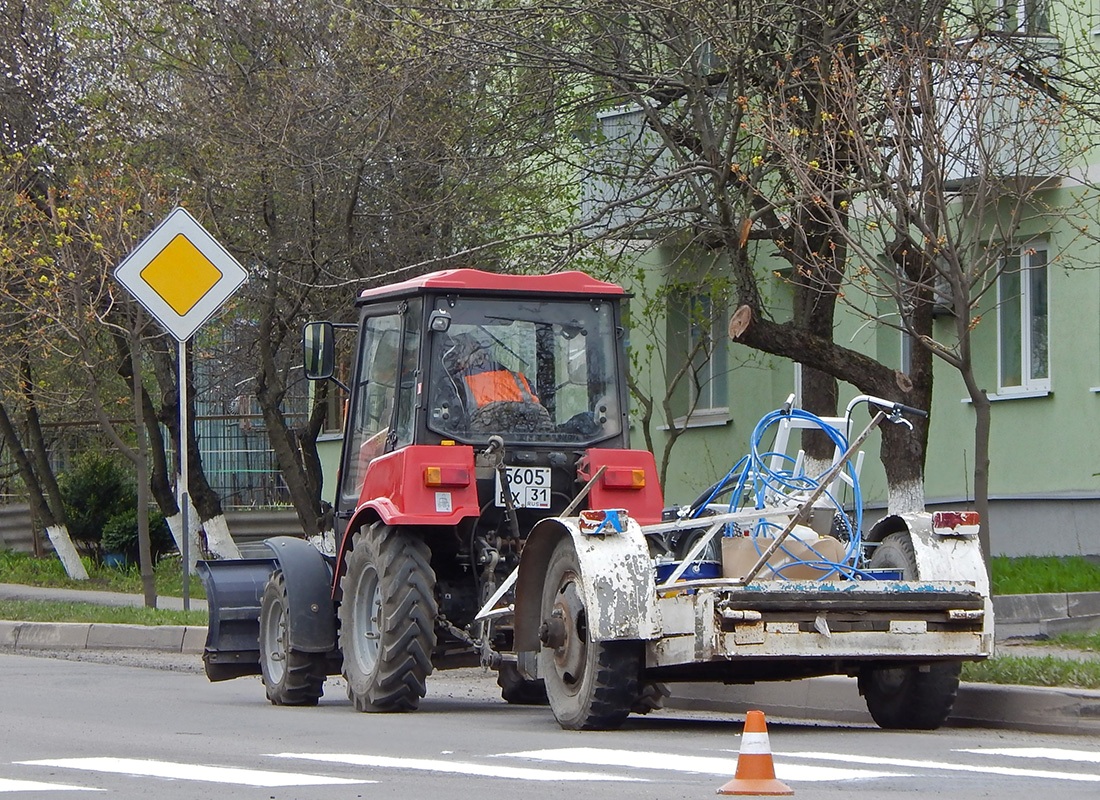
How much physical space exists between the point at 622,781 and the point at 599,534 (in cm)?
214

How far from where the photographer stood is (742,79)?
49.4ft

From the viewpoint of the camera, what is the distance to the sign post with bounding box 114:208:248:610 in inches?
614

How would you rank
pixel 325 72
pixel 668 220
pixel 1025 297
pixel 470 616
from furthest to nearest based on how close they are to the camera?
1. pixel 1025 297
2. pixel 325 72
3. pixel 668 220
4. pixel 470 616

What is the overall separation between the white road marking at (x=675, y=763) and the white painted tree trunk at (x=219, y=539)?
17.5 meters

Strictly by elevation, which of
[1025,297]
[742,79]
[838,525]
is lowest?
[838,525]

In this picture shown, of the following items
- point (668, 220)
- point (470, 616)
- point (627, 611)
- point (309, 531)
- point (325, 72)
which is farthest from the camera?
point (309, 531)

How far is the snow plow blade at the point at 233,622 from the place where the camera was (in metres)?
12.2

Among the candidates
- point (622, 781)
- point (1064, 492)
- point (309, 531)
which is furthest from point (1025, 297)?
point (622, 781)

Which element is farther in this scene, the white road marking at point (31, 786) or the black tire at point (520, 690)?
the black tire at point (520, 690)

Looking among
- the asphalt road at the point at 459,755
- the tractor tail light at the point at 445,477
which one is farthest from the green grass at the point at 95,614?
the tractor tail light at the point at 445,477

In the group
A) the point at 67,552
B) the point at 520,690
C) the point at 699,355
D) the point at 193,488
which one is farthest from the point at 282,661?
the point at 67,552

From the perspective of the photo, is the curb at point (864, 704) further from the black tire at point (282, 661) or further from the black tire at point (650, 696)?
the black tire at point (282, 661)

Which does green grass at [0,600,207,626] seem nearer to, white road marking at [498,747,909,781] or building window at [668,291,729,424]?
building window at [668,291,729,424]

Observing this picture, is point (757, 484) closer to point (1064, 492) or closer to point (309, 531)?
point (1064, 492)
